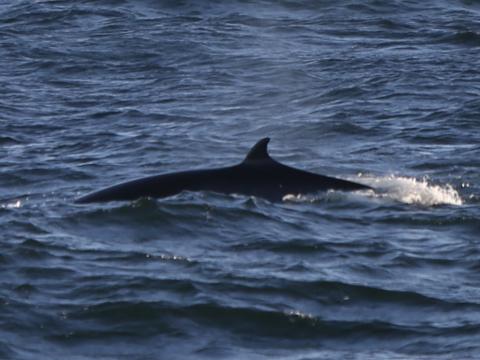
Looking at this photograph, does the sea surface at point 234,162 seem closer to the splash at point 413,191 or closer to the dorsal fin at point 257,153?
the splash at point 413,191

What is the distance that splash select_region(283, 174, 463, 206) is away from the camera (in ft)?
63.1

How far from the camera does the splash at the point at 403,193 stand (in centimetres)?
1923

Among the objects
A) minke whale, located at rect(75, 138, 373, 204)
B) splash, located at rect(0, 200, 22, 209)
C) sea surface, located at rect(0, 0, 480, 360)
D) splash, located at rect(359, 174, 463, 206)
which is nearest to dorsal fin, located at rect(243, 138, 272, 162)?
minke whale, located at rect(75, 138, 373, 204)

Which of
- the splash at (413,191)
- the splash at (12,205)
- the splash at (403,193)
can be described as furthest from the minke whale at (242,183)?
the splash at (413,191)

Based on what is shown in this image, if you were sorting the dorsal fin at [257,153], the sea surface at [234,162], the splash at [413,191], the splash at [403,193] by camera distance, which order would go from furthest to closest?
the splash at [413,191], the splash at [403,193], the dorsal fin at [257,153], the sea surface at [234,162]

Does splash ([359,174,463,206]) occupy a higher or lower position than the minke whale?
lower

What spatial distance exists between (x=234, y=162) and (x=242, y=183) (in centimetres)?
371

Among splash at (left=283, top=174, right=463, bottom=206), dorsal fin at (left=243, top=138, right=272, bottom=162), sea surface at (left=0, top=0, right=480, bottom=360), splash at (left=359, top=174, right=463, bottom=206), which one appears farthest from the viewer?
splash at (left=359, top=174, right=463, bottom=206)

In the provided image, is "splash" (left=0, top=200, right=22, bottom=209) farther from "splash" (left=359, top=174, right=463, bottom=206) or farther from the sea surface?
"splash" (left=359, top=174, right=463, bottom=206)

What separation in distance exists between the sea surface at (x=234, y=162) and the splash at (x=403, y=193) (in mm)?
35

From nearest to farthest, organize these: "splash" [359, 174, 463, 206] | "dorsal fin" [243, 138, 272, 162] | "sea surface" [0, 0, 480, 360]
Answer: "sea surface" [0, 0, 480, 360], "dorsal fin" [243, 138, 272, 162], "splash" [359, 174, 463, 206]

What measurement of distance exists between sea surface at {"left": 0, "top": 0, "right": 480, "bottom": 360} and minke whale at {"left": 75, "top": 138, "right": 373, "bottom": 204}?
131 millimetres

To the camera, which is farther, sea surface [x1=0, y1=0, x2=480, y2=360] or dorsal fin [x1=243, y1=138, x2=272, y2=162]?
dorsal fin [x1=243, y1=138, x2=272, y2=162]

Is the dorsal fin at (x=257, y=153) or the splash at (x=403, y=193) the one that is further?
the splash at (x=403, y=193)
